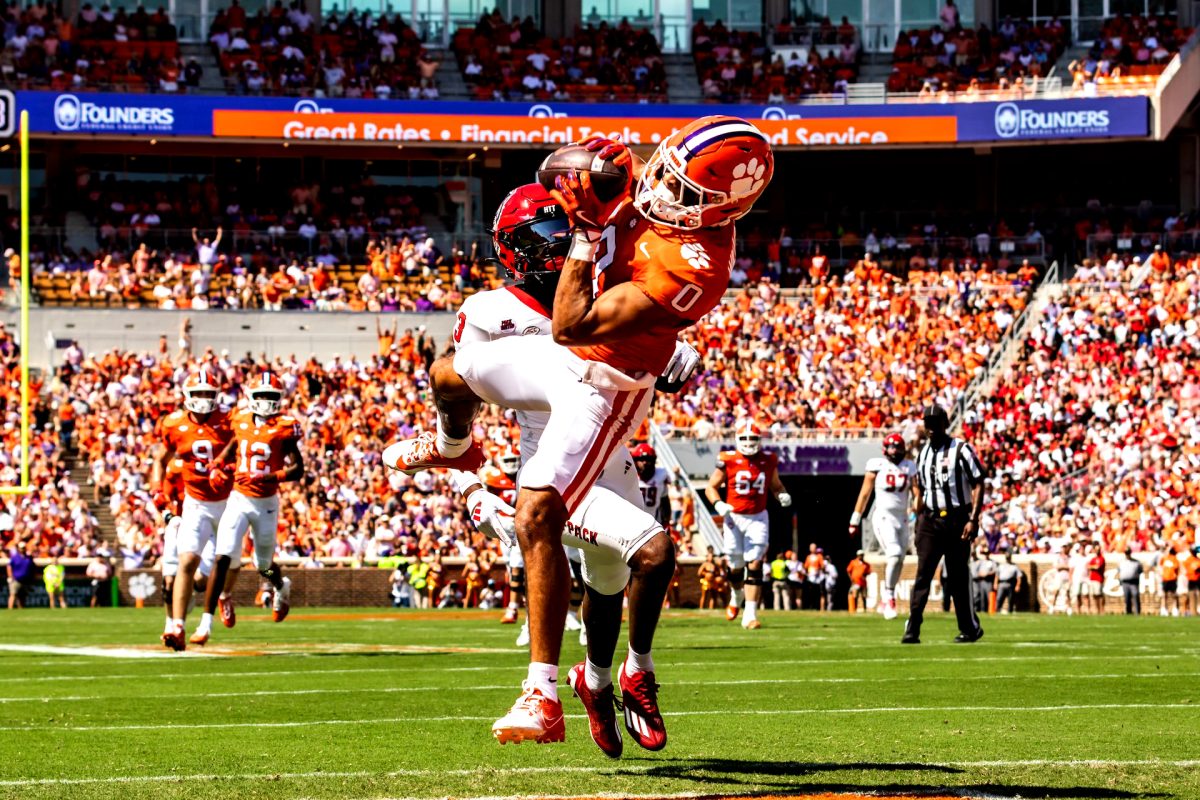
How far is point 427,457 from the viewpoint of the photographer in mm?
8586

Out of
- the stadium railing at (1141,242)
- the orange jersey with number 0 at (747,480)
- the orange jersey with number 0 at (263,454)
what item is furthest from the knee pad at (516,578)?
the stadium railing at (1141,242)

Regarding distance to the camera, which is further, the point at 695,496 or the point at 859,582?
the point at 695,496

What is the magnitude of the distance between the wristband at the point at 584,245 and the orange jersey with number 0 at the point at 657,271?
0.04 meters

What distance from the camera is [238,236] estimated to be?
3881 centimetres

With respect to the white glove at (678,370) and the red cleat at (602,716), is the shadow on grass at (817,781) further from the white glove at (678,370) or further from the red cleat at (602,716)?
the white glove at (678,370)

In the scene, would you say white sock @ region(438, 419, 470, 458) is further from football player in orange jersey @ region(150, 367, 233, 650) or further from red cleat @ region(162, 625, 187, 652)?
football player in orange jersey @ region(150, 367, 233, 650)

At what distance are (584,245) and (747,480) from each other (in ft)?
41.1

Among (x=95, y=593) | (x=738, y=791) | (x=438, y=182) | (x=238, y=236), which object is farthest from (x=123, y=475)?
(x=738, y=791)

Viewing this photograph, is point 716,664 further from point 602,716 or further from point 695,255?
point 695,255

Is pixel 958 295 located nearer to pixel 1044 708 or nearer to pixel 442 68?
pixel 442 68

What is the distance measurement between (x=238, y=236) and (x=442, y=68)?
704 centimetres

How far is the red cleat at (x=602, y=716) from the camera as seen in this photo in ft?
22.9

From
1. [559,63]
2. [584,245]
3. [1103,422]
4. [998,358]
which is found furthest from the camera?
[559,63]

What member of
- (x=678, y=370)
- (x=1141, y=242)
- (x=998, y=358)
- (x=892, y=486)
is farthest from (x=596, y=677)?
(x=1141, y=242)
